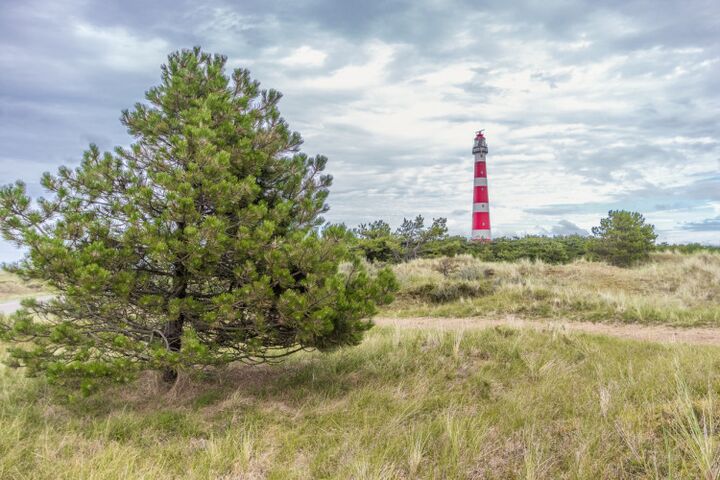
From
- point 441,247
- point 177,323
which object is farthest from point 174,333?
point 441,247

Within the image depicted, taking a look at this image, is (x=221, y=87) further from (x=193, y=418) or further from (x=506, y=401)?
(x=506, y=401)

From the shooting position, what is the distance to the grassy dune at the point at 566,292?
38.7 ft

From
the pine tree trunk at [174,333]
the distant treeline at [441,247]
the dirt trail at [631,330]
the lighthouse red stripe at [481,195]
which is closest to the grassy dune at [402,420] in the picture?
the pine tree trunk at [174,333]

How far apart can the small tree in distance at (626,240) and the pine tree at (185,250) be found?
24681mm

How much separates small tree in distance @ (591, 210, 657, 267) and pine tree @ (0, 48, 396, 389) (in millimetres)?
24681

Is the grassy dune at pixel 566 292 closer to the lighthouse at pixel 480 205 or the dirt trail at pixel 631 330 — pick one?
the dirt trail at pixel 631 330

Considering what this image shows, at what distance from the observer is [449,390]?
19.8 ft

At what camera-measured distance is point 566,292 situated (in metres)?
13.9

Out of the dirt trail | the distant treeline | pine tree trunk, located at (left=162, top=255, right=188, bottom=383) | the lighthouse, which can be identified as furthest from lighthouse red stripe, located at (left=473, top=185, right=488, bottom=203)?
pine tree trunk, located at (left=162, top=255, right=188, bottom=383)

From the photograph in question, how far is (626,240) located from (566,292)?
14.7 metres

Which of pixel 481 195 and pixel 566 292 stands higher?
pixel 481 195

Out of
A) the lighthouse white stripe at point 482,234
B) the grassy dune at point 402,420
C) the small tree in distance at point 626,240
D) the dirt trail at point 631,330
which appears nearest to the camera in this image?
the grassy dune at point 402,420

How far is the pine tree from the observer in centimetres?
Answer: 515

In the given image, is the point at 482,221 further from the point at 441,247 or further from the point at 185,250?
the point at 185,250
